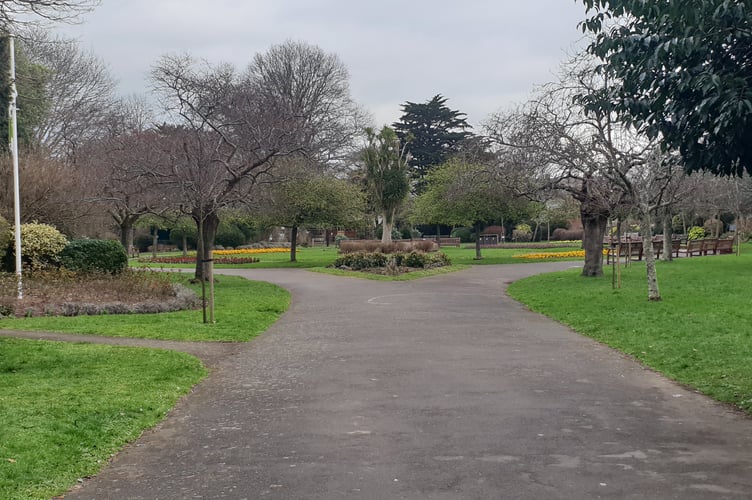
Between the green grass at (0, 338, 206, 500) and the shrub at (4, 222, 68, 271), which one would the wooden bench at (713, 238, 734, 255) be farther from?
the green grass at (0, 338, 206, 500)

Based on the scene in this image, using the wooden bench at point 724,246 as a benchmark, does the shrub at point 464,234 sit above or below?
above

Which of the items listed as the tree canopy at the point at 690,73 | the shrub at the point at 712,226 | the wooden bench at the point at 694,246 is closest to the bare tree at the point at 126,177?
the tree canopy at the point at 690,73

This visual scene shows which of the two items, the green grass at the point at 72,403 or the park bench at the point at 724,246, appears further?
the park bench at the point at 724,246

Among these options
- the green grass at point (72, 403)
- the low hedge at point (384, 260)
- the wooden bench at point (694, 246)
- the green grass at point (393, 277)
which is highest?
the wooden bench at point (694, 246)

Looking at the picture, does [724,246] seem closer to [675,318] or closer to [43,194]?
[675,318]

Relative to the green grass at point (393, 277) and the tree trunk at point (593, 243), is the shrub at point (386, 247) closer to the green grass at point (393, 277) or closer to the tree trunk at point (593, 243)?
the green grass at point (393, 277)

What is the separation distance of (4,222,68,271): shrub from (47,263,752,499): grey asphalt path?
35.7ft

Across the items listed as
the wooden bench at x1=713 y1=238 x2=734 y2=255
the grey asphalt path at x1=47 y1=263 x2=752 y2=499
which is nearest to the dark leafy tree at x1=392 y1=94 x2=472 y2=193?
the wooden bench at x1=713 y1=238 x2=734 y2=255

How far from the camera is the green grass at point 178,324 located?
40.1 ft

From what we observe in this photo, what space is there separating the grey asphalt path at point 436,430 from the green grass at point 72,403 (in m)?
0.26

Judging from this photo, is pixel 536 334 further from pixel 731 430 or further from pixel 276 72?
pixel 276 72

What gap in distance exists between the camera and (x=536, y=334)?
12.2 m

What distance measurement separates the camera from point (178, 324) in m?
13.3

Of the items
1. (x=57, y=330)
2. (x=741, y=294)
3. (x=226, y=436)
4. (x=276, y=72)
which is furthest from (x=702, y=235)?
(x=226, y=436)
